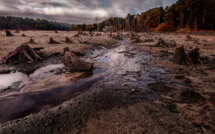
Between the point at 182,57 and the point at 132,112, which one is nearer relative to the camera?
the point at 132,112

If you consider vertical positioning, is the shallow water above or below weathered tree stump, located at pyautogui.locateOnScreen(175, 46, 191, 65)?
below

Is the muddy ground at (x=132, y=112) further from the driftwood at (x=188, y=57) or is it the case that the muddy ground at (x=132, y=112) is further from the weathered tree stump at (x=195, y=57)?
the weathered tree stump at (x=195, y=57)

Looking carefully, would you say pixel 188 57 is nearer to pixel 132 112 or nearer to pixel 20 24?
pixel 132 112

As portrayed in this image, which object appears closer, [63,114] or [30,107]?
[63,114]

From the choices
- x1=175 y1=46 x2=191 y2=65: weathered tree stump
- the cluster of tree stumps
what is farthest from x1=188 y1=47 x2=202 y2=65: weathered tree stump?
the cluster of tree stumps

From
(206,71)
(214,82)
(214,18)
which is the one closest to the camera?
(214,82)

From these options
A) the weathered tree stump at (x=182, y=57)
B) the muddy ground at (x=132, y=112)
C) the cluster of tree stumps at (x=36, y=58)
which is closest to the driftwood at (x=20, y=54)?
the cluster of tree stumps at (x=36, y=58)

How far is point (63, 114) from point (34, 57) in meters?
8.25

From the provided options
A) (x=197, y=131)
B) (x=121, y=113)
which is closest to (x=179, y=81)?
(x=197, y=131)

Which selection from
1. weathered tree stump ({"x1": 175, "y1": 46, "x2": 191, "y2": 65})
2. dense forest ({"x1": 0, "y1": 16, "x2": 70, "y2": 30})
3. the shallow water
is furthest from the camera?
dense forest ({"x1": 0, "y1": 16, "x2": 70, "y2": 30})

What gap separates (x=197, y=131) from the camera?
8.18 ft

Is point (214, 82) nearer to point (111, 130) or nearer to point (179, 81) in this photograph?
point (179, 81)

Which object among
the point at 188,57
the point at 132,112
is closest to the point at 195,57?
the point at 188,57

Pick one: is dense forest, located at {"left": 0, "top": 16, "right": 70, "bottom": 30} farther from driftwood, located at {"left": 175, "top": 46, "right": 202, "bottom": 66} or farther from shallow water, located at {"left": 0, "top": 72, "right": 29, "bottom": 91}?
driftwood, located at {"left": 175, "top": 46, "right": 202, "bottom": 66}
